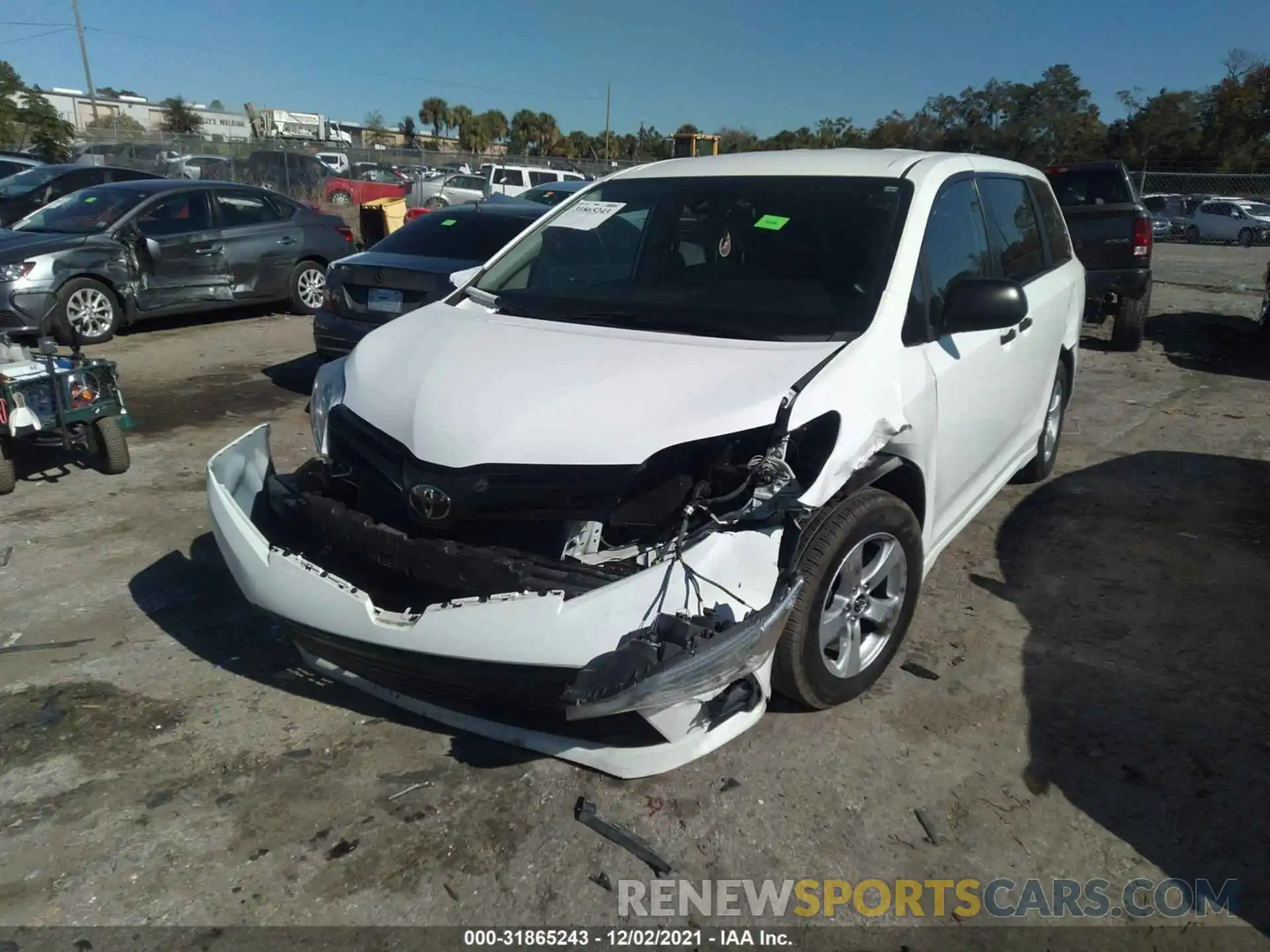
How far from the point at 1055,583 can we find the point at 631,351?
2530 millimetres

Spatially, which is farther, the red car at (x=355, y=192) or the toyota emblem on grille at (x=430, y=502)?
the red car at (x=355, y=192)

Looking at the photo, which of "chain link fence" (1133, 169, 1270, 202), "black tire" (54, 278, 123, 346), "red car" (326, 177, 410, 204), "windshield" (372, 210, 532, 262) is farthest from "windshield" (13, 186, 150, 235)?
"chain link fence" (1133, 169, 1270, 202)

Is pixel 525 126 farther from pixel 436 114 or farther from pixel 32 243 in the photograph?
pixel 32 243

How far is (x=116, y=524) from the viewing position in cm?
488

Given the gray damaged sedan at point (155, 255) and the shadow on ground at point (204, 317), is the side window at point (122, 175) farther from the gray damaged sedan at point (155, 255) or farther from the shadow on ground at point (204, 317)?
the shadow on ground at point (204, 317)

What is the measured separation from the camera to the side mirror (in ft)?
10.9

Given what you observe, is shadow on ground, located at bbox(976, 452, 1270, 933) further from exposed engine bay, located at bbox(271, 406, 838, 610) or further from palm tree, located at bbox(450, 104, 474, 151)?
palm tree, located at bbox(450, 104, 474, 151)

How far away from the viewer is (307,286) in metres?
11.0

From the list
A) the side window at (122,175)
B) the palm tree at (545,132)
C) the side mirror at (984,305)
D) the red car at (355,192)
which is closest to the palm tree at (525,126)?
the palm tree at (545,132)

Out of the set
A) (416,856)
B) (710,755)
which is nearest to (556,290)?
(710,755)

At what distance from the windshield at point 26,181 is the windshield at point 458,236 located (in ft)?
25.0

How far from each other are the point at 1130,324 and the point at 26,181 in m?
14.1

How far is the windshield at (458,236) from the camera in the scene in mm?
7512

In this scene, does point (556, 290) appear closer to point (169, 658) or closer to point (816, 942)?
point (169, 658)
